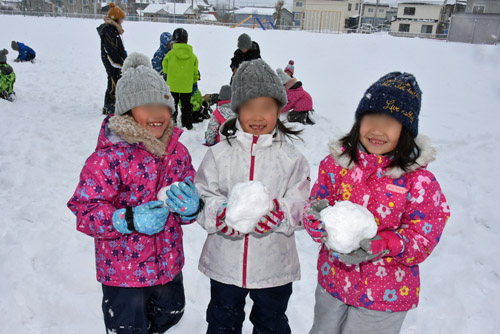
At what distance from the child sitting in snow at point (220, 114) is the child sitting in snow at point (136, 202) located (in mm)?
2774

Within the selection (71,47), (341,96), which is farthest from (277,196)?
(71,47)

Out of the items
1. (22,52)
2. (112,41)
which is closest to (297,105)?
(112,41)

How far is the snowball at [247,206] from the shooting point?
1646mm

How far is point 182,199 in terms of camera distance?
5.73 ft

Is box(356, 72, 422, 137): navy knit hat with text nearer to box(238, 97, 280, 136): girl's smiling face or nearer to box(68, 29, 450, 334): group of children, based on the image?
box(68, 29, 450, 334): group of children

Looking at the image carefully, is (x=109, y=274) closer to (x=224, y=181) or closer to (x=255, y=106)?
(x=224, y=181)

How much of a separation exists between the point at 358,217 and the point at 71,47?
2010 cm

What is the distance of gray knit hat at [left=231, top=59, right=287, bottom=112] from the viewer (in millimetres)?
1955

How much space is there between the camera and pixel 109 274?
6.32 ft

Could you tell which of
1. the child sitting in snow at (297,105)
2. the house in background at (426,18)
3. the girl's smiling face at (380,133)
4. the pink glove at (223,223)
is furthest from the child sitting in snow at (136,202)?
the house in background at (426,18)

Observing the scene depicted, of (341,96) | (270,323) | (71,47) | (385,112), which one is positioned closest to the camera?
(385,112)

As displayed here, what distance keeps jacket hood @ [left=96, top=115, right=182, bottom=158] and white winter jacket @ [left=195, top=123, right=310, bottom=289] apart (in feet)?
0.99

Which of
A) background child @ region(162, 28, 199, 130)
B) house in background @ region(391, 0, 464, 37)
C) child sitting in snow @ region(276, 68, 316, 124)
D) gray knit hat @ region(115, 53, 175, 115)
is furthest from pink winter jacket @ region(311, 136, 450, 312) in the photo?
house in background @ region(391, 0, 464, 37)

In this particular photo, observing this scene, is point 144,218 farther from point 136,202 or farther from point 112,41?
point 112,41
